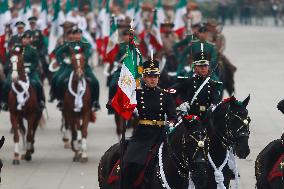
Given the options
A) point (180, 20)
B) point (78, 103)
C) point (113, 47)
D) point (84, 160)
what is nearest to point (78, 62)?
point (78, 103)

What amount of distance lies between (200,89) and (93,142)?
9411 mm

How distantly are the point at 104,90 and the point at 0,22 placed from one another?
10.8 m

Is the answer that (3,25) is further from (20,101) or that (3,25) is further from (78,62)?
(78,62)

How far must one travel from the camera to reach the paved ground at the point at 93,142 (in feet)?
65.7

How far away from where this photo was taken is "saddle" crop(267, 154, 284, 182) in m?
14.1

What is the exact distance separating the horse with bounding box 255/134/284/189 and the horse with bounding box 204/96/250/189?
2.01 ft

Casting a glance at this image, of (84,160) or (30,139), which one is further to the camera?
(30,139)

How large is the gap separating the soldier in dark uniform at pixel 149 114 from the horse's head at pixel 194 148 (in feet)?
3.49

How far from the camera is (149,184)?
45.8 ft

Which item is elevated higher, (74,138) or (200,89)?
(200,89)

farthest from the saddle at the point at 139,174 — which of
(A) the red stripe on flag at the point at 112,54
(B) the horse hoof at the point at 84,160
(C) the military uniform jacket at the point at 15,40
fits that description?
(A) the red stripe on flag at the point at 112,54

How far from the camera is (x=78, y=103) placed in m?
22.1

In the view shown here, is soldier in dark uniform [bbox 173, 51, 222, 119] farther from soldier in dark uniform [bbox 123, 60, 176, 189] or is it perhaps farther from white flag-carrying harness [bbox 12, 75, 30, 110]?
white flag-carrying harness [bbox 12, 75, 30, 110]

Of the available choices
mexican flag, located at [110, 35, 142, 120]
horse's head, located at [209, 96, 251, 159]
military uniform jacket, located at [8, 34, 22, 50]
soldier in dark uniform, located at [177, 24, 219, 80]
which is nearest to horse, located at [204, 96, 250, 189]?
horse's head, located at [209, 96, 251, 159]
